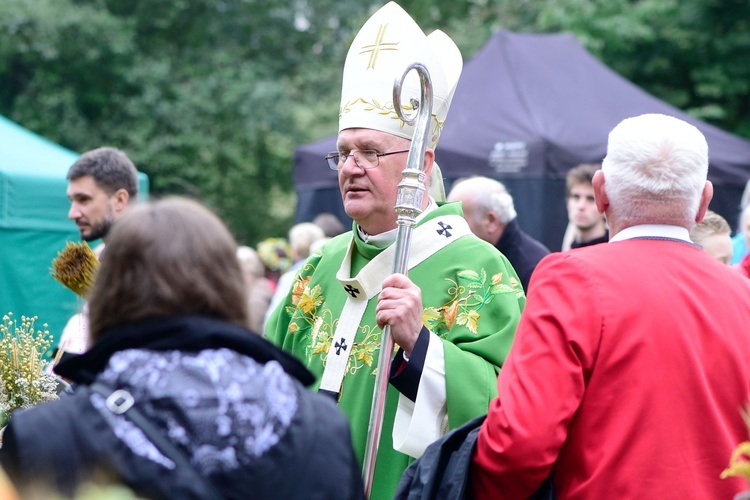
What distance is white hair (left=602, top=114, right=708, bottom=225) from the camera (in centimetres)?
275

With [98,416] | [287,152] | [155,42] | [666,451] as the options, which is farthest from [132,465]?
[287,152]

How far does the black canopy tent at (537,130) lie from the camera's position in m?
9.21

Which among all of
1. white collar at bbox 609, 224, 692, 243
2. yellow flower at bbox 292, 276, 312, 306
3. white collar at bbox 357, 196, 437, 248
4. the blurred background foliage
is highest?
white collar at bbox 609, 224, 692, 243

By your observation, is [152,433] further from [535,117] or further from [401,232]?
[535,117]

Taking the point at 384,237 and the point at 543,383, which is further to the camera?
the point at 384,237

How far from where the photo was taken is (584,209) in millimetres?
6363

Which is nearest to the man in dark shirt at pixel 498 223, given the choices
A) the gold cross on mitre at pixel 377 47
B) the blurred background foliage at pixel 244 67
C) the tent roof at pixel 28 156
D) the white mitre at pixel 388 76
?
the white mitre at pixel 388 76

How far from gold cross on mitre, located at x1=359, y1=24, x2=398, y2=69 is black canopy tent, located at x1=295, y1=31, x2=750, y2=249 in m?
5.41

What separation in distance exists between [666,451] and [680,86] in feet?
48.5

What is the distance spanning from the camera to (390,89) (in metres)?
3.83

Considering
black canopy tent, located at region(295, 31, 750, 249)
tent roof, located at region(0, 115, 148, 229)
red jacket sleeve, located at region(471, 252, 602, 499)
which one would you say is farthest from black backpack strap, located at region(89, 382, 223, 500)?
black canopy tent, located at region(295, 31, 750, 249)

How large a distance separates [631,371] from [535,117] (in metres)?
7.08

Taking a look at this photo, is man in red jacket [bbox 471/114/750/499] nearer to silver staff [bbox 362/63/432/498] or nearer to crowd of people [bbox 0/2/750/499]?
crowd of people [bbox 0/2/750/499]

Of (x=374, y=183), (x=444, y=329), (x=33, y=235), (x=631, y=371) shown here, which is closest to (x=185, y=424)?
(x=631, y=371)
